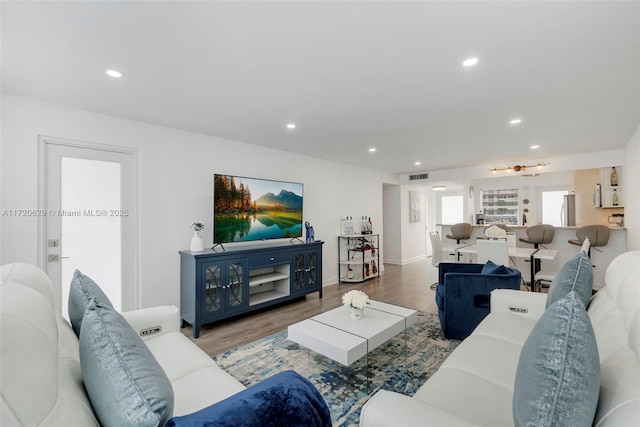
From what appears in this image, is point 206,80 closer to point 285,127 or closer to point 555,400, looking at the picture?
point 285,127

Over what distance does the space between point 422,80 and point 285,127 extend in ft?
5.56

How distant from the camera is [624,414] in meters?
0.72

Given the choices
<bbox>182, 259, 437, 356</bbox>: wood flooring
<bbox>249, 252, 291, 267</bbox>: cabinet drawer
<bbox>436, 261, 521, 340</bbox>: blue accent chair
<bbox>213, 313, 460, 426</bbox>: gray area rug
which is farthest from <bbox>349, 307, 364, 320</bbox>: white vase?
<bbox>249, 252, 291, 267</bbox>: cabinet drawer

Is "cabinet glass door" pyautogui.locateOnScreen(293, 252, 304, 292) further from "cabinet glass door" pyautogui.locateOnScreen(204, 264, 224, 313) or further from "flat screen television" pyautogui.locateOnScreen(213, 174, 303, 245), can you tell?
"cabinet glass door" pyautogui.locateOnScreen(204, 264, 224, 313)

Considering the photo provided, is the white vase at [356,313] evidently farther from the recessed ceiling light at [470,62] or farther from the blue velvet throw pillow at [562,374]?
the recessed ceiling light at [470,62]

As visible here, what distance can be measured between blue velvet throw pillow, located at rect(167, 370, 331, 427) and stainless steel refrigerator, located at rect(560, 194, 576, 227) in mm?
9098

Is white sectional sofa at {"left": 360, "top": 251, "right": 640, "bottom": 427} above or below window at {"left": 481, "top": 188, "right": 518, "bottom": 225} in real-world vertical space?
below

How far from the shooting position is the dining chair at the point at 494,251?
4066 millimetres

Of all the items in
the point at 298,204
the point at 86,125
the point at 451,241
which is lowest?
the point at 451,241

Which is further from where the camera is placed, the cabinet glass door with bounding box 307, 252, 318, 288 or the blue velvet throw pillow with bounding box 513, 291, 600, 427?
the cabinet glass door with bounding box 307, 252, 318, 288

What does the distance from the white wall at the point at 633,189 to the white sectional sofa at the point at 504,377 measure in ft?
10.9

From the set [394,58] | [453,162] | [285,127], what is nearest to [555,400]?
[394,58]

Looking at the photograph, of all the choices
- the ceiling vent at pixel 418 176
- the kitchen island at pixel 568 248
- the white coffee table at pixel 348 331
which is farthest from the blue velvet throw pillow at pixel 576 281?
the ceiling vent at pixel 418 176

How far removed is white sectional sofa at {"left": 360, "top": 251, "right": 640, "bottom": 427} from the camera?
84cm
